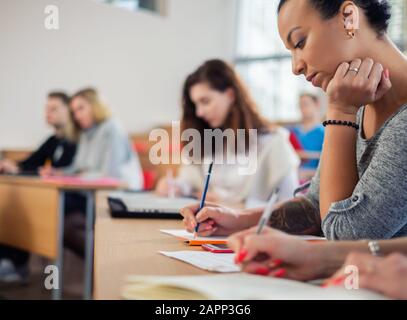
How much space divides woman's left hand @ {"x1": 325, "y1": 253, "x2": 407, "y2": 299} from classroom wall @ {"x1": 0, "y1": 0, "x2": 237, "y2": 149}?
4724 millimetres

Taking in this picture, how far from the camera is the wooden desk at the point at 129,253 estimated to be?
26.9 inches

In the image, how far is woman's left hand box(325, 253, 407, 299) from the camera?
1.87 feet

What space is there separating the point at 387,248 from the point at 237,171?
174 cm

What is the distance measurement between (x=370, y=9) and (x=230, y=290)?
70cm

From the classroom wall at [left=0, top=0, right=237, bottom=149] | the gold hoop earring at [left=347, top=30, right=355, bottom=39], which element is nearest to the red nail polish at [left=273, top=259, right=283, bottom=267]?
the gold hoop earring at [left=347, top=30, right=355, bottom=39]

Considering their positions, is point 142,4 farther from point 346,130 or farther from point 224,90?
point 346,130

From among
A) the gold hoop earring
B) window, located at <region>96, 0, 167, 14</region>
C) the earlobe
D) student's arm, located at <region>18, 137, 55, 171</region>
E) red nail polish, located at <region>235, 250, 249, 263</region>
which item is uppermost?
window, located at <region>96, 0, 167, 14</region>

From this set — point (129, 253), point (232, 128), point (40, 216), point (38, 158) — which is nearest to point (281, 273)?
point (129, 253)

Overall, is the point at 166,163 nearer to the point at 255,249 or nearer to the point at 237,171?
the point at 237,171

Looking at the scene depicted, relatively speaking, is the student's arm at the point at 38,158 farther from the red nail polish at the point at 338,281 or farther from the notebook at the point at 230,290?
the red nail polish at the point at 338,281

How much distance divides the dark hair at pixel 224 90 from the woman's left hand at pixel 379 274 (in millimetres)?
1915

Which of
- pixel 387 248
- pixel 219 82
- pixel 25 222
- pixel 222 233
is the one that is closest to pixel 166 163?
pixel 25 222

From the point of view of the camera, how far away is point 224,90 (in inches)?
101

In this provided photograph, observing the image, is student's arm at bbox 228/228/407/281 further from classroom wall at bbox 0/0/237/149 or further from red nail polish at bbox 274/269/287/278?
classroom wall at bbox 0/0/237/149
